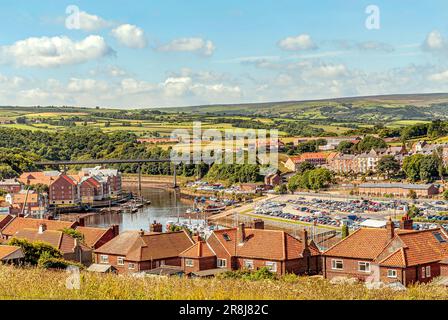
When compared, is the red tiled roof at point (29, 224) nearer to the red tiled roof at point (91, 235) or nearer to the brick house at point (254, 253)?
the red tiled roof at point (91, 235)

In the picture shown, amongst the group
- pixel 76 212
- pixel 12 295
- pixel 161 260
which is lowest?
pixel 76 212

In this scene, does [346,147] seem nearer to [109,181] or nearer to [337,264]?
[109,181]

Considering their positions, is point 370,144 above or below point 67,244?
below

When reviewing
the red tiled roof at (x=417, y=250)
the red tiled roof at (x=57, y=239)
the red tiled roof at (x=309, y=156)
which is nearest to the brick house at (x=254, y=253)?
the red tiled roof at (x=417, y=250)

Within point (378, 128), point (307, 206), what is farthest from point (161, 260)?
point (378, 128)

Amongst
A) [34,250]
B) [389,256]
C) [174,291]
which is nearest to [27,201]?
[34,250]
